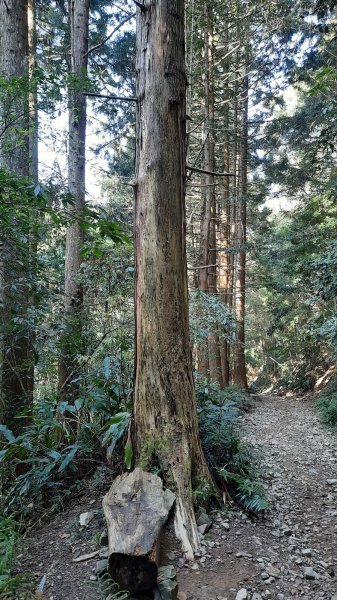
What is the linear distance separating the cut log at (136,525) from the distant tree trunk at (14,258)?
186 centimetres

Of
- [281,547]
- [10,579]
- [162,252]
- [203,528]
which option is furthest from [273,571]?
[162,252]

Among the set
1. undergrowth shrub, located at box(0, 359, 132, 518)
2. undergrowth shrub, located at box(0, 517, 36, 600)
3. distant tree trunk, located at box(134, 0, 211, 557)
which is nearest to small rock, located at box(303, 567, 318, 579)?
distant tree trunk, located at box(134, 0, 211, 557)


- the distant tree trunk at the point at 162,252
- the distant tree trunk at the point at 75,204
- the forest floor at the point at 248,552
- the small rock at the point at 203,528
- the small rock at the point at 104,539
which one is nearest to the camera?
the forest floor at the point at 248,552

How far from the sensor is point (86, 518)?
331cm

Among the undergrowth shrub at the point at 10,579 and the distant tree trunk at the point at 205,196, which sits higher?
the distant tree trunk at the point at 205,196

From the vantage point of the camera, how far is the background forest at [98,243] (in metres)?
3.75

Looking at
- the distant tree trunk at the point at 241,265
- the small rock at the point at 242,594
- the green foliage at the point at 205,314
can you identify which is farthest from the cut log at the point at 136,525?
the distant tree trunk at the point at 241,265

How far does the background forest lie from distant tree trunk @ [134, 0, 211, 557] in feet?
1.06

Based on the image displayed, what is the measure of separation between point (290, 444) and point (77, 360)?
4426mm

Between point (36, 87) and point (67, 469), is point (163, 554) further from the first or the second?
point (36, 87)

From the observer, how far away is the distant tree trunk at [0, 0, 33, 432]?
372 centimetres

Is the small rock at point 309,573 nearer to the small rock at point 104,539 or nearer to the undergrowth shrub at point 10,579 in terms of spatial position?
the small rock at point 104,539

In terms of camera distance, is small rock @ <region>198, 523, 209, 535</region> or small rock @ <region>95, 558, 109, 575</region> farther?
small rock @ <region>198, 523, 209, 535</region>

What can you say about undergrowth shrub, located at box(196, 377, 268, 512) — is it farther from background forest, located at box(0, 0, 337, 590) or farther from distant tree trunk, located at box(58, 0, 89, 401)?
distant tree trunk, located at box(58, 0, 89, 401)
